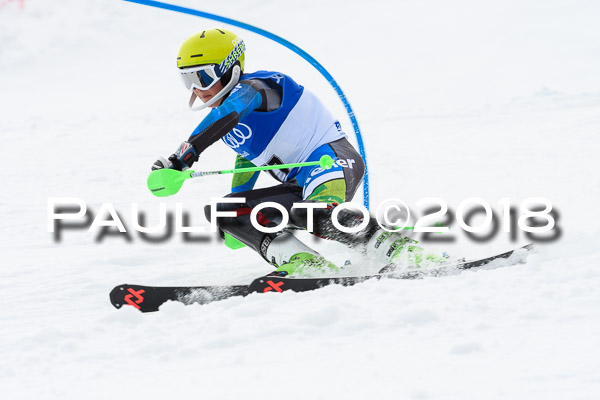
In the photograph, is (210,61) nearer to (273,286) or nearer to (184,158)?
(184,158)

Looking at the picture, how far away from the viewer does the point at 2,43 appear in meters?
22.1

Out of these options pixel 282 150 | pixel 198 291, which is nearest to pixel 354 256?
pixel 282 150

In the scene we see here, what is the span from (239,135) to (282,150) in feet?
0.93

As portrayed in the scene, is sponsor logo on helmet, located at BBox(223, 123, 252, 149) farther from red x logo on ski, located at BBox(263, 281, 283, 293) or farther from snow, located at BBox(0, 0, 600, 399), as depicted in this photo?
red x logo on ski, located at BBox(263, 281, 283, 293)

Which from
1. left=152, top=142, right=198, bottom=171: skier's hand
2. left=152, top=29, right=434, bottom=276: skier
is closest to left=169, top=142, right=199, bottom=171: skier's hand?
left=152, top=142, right=198, bottom=171: skier's hand

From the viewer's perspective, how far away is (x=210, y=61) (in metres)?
4.15

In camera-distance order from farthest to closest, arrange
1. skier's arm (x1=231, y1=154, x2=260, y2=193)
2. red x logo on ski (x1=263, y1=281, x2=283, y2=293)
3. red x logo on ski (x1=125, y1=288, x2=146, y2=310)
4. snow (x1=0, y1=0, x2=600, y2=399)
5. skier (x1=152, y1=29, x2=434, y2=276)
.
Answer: skier's arm (x1=231, y1=154, x2=260, y2=193)
skier (x1=152, y1=29, x2=434, y2=276)
red x logo on ski (x1=125, y1=288, x2=146, y2=310)
red x logo on ski (x1=263, y1=281, x2=283, y2=293)
snow (x1=0, y1=0, x2=600, y2=399)

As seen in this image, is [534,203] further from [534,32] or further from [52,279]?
[534,32]

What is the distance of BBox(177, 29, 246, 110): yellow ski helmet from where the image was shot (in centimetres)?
416

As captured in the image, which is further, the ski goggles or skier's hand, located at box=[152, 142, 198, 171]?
the ski goggles

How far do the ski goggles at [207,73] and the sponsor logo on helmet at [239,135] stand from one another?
1.03ft

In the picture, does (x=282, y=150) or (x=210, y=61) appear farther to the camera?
(x=282, y=150)

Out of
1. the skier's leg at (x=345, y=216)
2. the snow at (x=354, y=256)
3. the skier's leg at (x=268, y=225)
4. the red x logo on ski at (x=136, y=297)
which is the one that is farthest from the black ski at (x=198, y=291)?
the skier's leg at (x=268, y=225)

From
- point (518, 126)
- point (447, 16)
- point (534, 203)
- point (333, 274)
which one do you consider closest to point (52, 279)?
point (333, 274)
